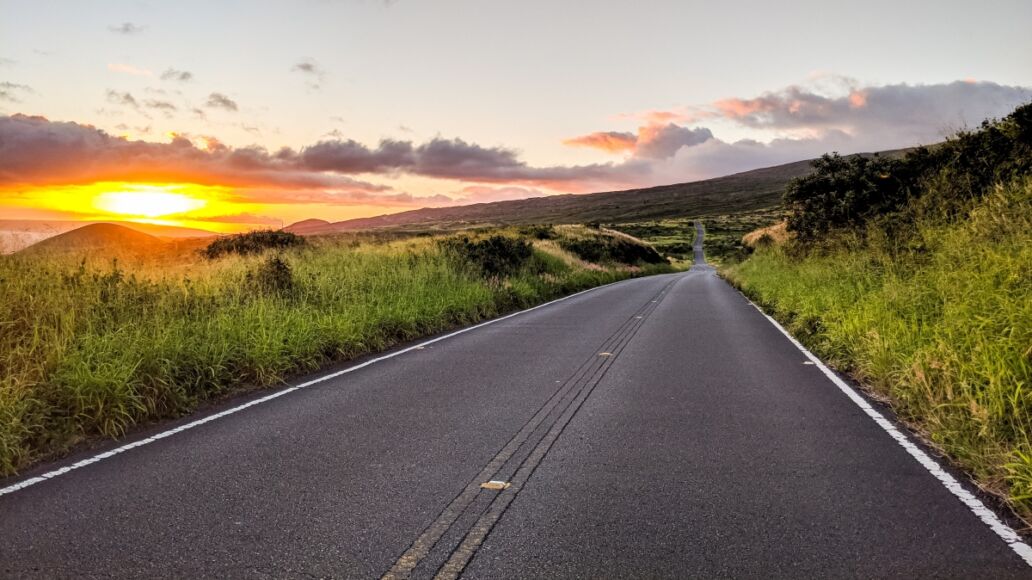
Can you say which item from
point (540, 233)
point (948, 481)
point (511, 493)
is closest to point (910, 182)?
point (948, 481)

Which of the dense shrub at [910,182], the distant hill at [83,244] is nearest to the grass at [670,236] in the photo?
the dense shrub at [910,182]

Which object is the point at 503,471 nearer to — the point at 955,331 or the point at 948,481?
the point at 948,481

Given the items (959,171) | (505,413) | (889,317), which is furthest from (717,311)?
(505,413)

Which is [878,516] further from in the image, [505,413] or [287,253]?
[287,253]

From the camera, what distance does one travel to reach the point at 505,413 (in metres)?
6.61

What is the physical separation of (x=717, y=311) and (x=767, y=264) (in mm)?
10188

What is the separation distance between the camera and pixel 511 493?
4.46 metres

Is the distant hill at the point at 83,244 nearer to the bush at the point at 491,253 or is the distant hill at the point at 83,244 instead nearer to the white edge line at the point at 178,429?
the white edge line at the point at 178,429

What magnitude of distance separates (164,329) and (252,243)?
13344 millimetres

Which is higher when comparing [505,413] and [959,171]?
[959,171]

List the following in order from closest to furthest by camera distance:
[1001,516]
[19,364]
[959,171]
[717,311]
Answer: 1. [1001,516]
2. [19,364]
3. [959,171]
4. [717,311]

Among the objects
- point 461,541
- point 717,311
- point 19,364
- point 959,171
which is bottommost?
point 717,311

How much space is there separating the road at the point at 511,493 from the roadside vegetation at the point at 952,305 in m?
0.47

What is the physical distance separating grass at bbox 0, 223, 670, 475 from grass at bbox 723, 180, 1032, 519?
6972 mm
